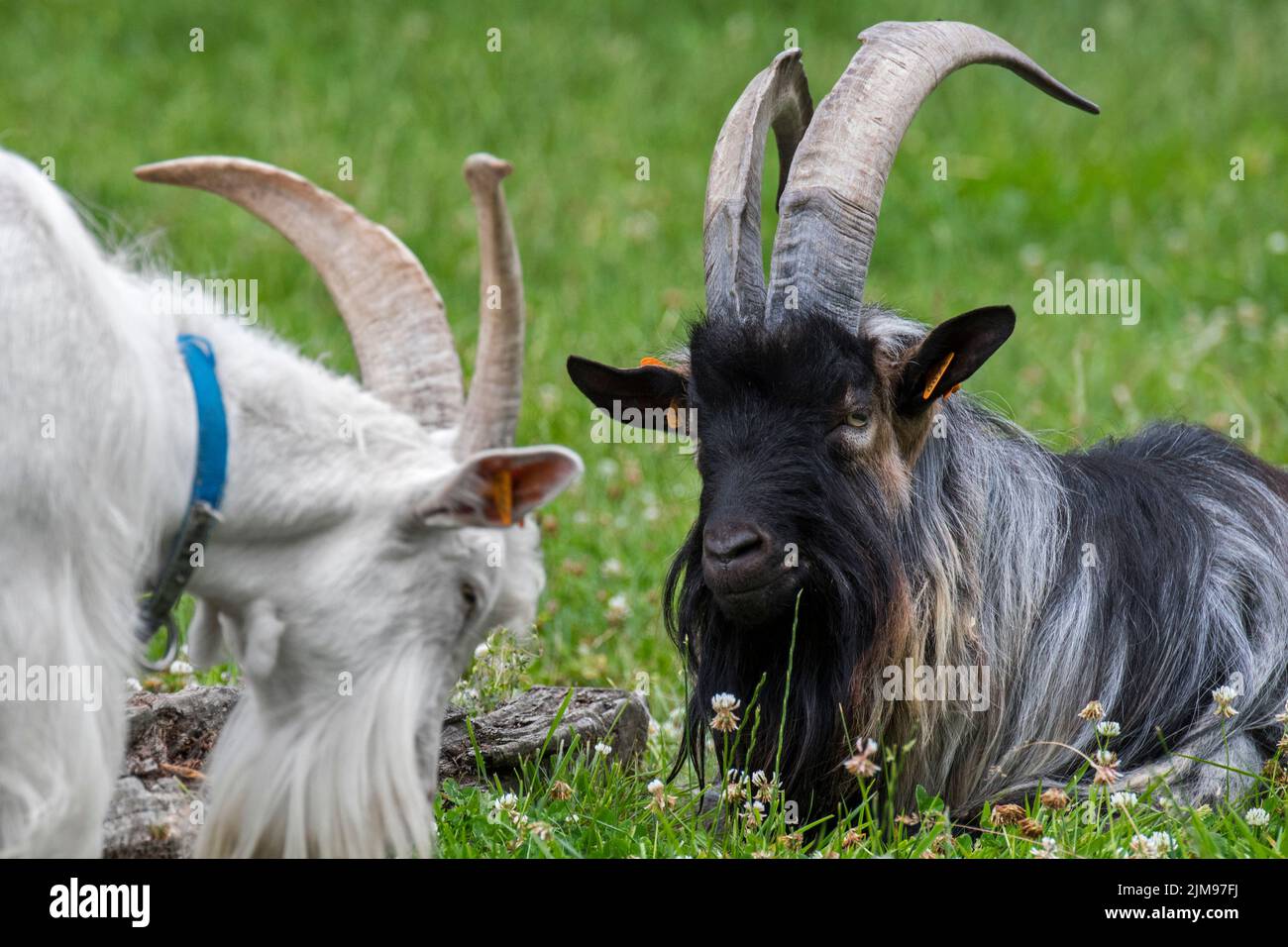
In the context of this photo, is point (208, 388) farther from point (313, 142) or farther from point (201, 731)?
point (313, 142)

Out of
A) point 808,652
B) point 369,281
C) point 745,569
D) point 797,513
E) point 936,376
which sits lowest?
point 808,652

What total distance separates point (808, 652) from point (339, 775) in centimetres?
130

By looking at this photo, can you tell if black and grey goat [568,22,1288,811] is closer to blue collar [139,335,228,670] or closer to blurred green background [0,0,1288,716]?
blue collar [139,335,228,670]

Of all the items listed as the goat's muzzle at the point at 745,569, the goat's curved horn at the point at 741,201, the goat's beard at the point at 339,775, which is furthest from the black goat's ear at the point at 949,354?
the goat's beard at the point at 339,775

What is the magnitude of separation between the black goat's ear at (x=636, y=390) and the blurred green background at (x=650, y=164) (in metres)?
1.90

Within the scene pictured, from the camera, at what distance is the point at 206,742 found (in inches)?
181

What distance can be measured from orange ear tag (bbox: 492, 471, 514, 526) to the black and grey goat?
2.47ft

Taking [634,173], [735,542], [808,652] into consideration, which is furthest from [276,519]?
[634,173]

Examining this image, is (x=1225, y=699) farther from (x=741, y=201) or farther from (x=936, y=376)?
(x=741, y=201)

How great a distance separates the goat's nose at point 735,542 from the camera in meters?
4.04

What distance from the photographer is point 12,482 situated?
3189 mm

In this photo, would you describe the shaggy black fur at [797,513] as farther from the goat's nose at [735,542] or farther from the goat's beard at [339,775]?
the goat's beard at [339,775]

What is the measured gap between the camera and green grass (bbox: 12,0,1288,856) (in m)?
8.05

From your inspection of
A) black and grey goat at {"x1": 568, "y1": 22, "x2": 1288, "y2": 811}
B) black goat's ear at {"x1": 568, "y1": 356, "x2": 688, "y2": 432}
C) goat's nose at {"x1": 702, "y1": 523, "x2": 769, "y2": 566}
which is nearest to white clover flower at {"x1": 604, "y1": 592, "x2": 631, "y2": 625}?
black and grey goat at {"x1": 568, "y1": 22, "x2": 1288, "y2": 811}
